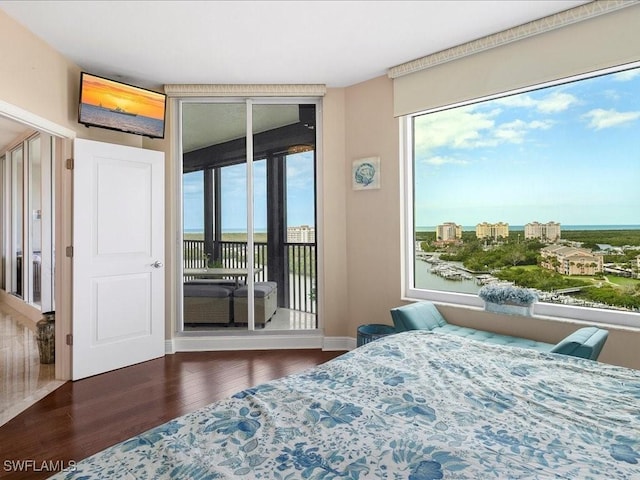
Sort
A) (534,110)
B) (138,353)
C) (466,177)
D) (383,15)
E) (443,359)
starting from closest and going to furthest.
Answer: (443,359), (383,15), (534,110), (466,177), (138,353)

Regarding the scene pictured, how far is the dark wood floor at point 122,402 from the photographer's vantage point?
214 centimetres

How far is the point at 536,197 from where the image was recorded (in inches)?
120

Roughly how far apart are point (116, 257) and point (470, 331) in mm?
3099

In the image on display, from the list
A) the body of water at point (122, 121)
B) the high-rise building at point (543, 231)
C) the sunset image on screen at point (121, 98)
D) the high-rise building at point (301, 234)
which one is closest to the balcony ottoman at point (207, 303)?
the high-rise building at point (301, 234)

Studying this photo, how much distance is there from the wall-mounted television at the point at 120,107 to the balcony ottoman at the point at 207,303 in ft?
5.13

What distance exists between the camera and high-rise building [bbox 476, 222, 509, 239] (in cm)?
320

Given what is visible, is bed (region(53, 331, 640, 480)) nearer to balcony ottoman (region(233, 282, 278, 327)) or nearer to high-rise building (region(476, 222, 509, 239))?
high-rise building (region(476, 222, 509, 239))

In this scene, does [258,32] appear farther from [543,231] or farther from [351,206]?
[543,231]

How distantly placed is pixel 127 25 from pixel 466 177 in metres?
2.87

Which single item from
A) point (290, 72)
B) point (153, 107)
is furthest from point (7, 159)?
point (290, 72)

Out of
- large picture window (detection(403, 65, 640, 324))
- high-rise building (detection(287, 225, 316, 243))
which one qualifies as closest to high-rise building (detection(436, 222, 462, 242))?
large picture window (detection(403, 65, 640, 324))

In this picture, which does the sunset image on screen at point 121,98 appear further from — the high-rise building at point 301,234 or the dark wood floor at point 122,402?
the dark wood floor at point 122,402

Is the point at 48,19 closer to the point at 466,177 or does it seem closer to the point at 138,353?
the point at 138,353

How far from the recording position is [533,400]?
1331 mm
